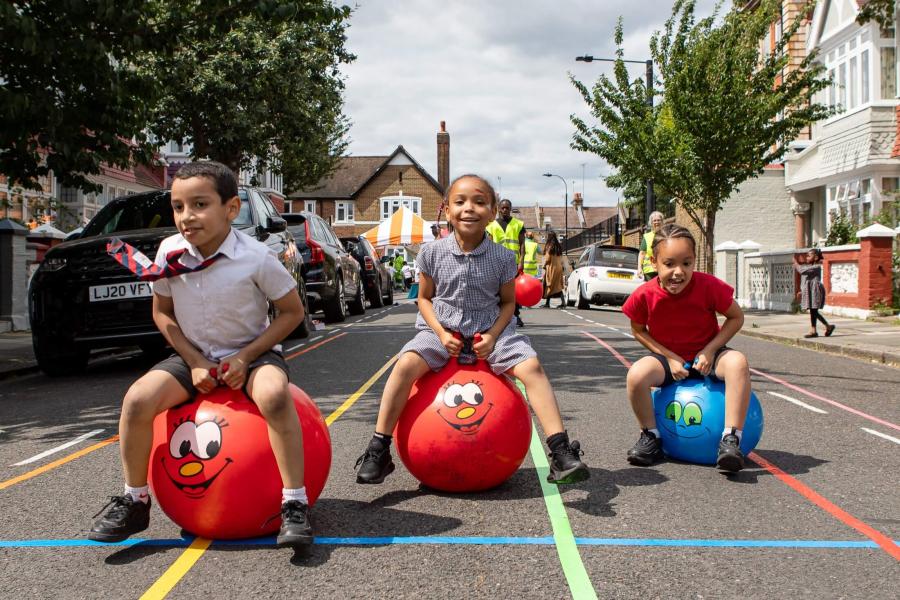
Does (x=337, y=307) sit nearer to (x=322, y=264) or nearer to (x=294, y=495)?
(x=322, y=264)

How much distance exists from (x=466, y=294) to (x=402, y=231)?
29416 mm

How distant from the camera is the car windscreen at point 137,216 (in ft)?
33.1

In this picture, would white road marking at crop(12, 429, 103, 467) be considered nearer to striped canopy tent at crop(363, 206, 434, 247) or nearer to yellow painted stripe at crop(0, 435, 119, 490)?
yellow painted stripe at crop(0, 435, 119, 490)

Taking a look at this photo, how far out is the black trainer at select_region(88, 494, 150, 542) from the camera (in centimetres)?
368

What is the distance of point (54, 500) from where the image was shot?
464cm

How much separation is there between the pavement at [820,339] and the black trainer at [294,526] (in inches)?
304

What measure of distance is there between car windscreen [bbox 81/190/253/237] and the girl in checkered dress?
18.6 feet

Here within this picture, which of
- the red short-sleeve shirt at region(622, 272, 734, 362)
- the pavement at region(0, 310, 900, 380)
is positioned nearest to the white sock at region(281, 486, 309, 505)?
the red short-sleeve shirt at region(622, 272, 734, 362)

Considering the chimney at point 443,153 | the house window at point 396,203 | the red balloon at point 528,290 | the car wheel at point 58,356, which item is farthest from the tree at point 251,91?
the chimney at point 443,153

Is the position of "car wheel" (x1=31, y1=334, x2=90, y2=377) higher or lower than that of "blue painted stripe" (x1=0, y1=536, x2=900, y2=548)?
higher

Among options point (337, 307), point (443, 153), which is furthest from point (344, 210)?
point (337, 307)

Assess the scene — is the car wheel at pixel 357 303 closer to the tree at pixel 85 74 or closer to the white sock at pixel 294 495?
the tree at pixel 85 74

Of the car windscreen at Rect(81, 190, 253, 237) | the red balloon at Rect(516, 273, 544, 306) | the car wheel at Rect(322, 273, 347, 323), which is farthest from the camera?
the car wheel at Rect(322, 273, 347, 323)

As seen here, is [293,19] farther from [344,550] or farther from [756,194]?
[756,194]
